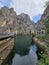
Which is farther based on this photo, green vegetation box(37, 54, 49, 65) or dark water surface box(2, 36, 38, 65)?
dark water surface box(2, 36, 38, 65)

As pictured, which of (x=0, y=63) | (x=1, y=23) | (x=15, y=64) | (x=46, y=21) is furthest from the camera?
(x=1, y=23)

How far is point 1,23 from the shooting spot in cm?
16138

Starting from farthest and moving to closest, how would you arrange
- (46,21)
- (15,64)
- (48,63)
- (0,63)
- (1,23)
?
(1,23) < (46,21) < (15,64) < (0,63) < (48,63)

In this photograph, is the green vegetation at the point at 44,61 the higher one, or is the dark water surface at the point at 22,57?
the green vegetation at the point at 44,61

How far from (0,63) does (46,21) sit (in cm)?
1306

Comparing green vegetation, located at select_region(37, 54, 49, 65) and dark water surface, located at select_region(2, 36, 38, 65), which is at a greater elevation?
green vegetation, located at select_region(37, 54, 49, 65)

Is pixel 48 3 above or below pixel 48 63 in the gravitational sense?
above

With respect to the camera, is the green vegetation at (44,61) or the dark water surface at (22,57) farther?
the dark water surface at (22,57)

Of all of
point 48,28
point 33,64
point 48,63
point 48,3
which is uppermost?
point 48,3

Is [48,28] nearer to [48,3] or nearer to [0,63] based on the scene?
[48,3]

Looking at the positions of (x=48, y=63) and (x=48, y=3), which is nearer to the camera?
(x=48, y=63)

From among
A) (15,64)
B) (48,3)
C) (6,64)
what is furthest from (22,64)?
(48,3)

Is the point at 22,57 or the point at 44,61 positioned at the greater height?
the point at 44,61

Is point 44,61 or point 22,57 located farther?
point 22,57
